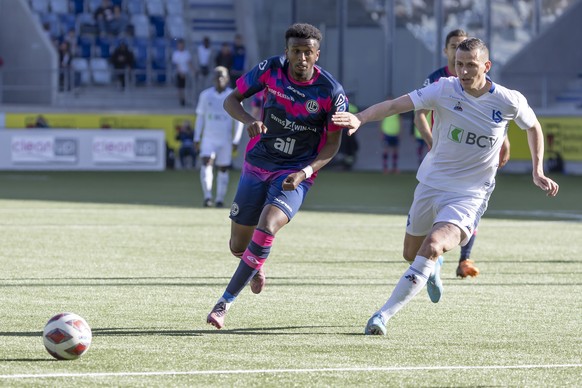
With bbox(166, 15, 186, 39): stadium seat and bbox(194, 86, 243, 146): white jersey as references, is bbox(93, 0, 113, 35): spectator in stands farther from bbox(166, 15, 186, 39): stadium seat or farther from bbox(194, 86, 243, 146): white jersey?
bbox(194, 86, 243, 146): white jersey

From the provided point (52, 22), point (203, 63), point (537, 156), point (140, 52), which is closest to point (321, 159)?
point (537, 156)

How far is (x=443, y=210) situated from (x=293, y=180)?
1051 mm

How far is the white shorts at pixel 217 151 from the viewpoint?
70.1ft

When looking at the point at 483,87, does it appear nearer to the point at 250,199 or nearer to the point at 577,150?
the point at 250,199

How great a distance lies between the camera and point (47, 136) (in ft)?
105

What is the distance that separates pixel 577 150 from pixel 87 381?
28979 mm

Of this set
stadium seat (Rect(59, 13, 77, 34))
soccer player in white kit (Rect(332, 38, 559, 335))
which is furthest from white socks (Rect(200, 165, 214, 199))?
stadium seat (Rect(59, 13, 77, 34))

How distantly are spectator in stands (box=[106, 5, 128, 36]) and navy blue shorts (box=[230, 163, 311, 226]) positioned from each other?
3141 centimetres

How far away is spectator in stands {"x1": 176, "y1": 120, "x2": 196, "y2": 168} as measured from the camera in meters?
34.6

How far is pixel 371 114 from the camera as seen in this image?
8477 mm

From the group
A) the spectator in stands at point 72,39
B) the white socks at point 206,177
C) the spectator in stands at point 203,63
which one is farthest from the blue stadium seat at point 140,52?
the white socks at point 206,177

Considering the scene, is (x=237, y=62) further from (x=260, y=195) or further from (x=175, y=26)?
(x=260, y=195)

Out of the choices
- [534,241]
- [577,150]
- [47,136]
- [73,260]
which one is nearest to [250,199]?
[73,260]

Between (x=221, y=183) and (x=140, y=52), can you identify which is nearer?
(x=221, y=183)
